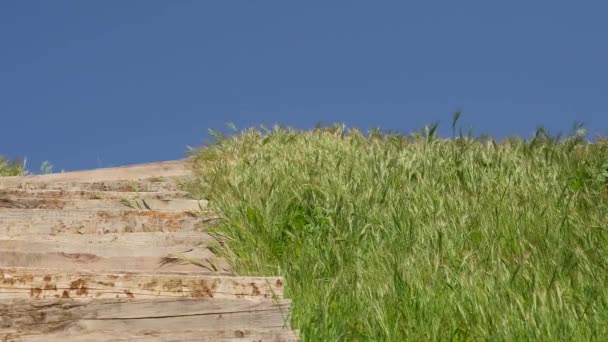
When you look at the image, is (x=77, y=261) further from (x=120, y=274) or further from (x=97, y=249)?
(x=120, y=274)

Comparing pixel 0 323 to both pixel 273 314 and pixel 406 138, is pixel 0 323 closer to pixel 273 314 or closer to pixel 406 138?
pixel 273 314

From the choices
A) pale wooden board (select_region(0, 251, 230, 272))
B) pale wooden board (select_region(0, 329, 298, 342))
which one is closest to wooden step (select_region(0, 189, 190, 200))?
pale wooden board (select_region(0, 251, 230, 272))

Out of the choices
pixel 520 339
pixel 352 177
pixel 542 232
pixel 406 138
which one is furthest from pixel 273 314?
pixel 406 138

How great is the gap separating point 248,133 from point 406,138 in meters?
1.72

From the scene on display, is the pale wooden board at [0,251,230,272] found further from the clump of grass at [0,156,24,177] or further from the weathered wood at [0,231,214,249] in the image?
the clump of grass at [0,156,24,177]

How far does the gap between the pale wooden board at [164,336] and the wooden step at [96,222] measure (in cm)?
233

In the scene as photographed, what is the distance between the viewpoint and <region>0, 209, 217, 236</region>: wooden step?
6.35 m

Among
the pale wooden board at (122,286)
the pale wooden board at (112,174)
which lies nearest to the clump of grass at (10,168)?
the pale wooden board at (112,174)

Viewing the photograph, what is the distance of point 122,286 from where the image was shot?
4.18 meters

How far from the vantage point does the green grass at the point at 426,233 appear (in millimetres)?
4164

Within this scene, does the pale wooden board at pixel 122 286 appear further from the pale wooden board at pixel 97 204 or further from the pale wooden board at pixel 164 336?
Result: the pale wooden board at pixel 97 204

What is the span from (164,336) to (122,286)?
0.42 meters

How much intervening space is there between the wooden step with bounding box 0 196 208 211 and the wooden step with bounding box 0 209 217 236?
1.50 ft

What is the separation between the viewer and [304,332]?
4160 millimetres
